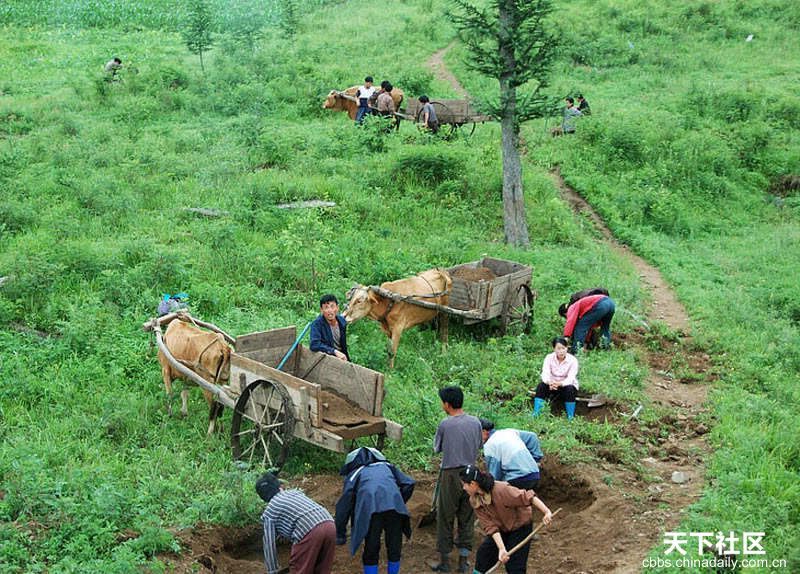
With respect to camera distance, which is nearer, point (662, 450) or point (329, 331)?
point (662, 450)

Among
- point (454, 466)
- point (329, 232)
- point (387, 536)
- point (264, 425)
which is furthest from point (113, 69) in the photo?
point (387, 536)

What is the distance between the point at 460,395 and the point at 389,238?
8.70 m

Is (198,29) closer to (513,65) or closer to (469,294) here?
(513,65)

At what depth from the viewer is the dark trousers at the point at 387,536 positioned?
7.75m

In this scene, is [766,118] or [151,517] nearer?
[151,517]

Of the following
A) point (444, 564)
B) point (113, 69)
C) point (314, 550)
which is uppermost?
point (113, 69)

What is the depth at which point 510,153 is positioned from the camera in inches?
690

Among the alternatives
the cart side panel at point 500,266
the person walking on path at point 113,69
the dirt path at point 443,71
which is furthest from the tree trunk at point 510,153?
the person walking on path at point 113,69

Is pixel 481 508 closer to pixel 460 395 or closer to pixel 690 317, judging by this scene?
pixel 460 395

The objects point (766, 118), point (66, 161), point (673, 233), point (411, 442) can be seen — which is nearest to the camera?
point (411, 442)

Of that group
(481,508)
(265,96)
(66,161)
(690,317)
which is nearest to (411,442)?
(481,508)

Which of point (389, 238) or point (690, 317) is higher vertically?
point (389, 238)

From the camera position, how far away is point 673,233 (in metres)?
20.7

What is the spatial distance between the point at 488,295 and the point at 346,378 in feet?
12.0
